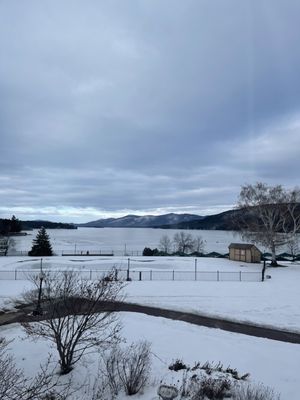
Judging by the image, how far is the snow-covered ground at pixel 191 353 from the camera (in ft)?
36.7

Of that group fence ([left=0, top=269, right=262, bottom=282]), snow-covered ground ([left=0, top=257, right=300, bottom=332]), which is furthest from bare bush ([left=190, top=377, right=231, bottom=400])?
fence ([left=0, top=269, right=262, bottom=282])

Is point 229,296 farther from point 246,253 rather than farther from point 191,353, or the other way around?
point 246,253

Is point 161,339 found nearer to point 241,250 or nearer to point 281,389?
point 281,389

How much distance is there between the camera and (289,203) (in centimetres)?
4494

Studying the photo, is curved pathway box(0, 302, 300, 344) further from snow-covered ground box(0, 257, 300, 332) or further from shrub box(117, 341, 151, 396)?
shrub box(117, 341, 151, 396)

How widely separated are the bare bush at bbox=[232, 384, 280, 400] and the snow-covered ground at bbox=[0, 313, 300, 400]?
551 millimetres

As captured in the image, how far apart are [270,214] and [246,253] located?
25.1ft

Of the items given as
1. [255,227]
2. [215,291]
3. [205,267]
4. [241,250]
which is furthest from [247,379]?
[241,250]

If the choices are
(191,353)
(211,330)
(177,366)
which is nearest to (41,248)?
(211,330)

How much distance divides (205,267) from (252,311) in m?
20.9

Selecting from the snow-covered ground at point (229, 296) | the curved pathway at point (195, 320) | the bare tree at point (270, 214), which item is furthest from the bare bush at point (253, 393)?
the bare tree at point (270, 214)

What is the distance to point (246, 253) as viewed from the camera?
49.6 m

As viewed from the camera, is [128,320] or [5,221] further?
[5,221]

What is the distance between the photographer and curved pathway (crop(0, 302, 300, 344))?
17.5 meters
